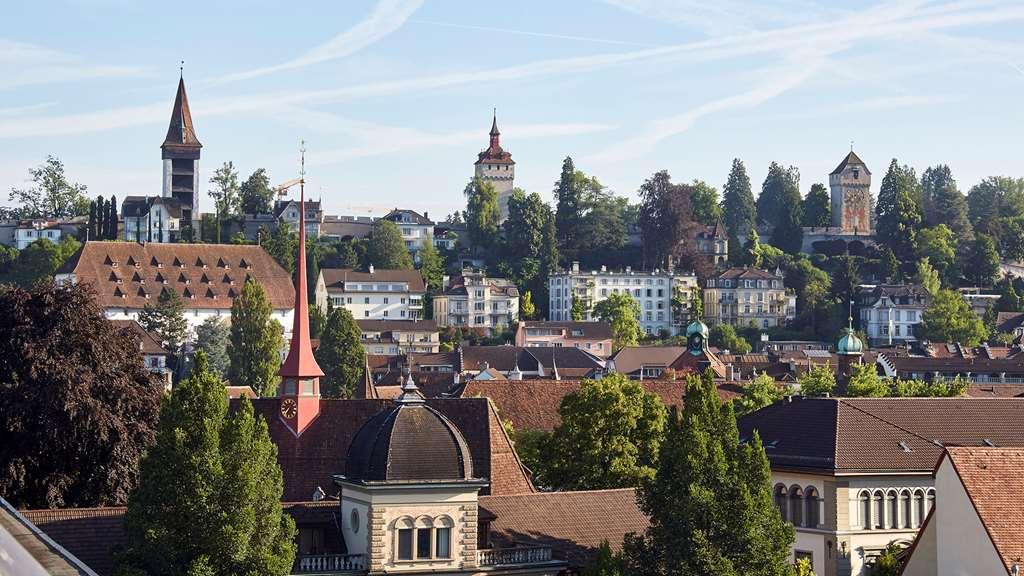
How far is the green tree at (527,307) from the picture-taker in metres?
194

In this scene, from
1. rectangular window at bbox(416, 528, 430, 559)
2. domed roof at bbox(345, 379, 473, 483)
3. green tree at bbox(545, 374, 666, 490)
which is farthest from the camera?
green tree at bbox(545, 374, 666, 490)

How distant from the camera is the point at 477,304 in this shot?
194 m

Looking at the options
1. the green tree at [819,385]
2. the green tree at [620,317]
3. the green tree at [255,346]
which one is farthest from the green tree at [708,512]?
the green tree at [620,317]

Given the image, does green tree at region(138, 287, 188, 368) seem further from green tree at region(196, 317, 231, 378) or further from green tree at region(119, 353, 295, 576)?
green tree at region(119, 353, 295, 576)

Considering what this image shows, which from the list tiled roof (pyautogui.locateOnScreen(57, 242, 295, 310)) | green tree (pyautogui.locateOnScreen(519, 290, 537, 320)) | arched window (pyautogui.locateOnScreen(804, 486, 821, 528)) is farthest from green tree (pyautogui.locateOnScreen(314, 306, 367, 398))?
arched window (pyautogui.locateOnScreen(804, 486, 821, 528))

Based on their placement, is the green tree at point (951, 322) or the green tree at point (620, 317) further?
the green tree at point (951, 322)

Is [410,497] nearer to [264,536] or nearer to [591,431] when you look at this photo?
[264,536]

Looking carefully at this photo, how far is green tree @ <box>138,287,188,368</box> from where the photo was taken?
15761cm

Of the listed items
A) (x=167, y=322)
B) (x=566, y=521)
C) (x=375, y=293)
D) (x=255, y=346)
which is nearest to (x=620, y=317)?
(x=375, y=293)

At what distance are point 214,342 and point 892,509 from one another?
109 meters

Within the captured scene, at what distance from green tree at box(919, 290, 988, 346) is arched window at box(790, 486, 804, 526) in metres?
137

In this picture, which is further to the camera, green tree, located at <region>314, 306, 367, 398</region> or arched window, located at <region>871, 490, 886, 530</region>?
green tree, located at <region>314, 306, 367, 398</region>

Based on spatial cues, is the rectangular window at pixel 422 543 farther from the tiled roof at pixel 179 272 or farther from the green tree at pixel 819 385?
the tiled roof at pixel 179 272

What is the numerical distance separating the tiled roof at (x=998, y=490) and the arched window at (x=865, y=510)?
1297cm
